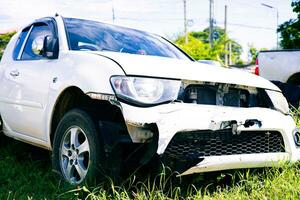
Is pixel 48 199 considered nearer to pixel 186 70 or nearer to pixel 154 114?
pixel 154 114

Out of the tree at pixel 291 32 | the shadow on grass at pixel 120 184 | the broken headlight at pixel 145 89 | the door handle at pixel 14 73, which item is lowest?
the shadow on grass at pixel 120 184

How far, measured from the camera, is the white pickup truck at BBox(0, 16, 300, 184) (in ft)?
9.18

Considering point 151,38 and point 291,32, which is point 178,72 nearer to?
point 151,38

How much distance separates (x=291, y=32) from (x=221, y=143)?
18.4 m

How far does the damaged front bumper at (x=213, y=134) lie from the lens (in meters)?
2.76

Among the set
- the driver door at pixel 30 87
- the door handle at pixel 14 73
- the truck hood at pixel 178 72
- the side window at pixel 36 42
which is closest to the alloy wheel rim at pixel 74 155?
the driver door at pixel 30 87

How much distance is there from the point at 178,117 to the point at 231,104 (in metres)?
0.63

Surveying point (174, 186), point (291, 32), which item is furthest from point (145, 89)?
point (291, 32)

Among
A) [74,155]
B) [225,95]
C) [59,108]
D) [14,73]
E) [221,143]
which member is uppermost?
[14,73]

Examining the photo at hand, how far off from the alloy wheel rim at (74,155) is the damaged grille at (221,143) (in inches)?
27.5

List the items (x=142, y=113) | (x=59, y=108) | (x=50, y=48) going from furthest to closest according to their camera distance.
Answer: (x=50, y=48) → (x=59, y=108) → (x=142, y=113)

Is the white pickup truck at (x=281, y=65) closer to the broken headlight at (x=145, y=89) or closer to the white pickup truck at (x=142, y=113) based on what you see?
the white pickup truck at (x=142, y=113)

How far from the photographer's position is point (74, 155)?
10.8 ft

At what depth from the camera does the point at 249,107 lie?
3.32 metres
